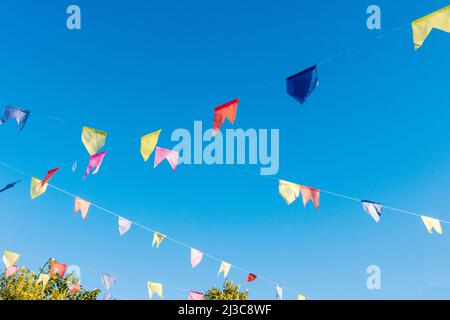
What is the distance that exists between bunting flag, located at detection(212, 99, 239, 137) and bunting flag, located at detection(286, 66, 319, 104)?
131cm

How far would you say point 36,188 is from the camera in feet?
33.3

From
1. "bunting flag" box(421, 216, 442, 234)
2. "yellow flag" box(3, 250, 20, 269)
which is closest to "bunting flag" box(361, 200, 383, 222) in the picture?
"bunting flag" box(421, 216, 442, 234)

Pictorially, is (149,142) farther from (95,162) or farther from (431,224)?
(431,224)

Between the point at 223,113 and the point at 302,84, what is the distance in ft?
5.98

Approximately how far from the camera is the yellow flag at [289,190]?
976cm

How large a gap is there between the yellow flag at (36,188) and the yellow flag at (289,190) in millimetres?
6100

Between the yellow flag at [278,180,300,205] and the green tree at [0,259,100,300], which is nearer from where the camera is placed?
the yellow flag at [278,180,300,205]

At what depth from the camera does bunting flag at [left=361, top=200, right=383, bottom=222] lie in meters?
10.1

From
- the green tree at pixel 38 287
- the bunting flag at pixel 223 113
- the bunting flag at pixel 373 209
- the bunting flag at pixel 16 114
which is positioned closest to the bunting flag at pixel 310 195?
the bunting flag at pixel 373 209

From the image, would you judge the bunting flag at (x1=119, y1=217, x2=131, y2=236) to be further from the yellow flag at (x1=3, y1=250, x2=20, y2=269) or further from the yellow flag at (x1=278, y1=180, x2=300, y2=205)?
the yellow flag at (x1=278, y1=180, x2=300, y2=205)
